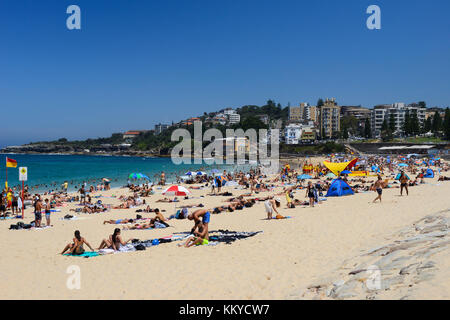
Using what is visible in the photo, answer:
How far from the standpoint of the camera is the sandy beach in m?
5.63

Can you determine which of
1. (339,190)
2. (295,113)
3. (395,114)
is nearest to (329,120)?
(395,114)

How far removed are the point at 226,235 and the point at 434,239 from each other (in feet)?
16.0

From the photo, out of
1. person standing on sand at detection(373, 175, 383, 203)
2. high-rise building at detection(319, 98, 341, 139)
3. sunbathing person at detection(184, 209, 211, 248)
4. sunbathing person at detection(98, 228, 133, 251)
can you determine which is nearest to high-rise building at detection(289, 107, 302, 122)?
high-rise building at detection(319, 98, 341, 139)

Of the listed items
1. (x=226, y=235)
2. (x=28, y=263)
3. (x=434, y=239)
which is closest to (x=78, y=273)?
(x=28, y=263)

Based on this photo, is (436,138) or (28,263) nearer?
(28,263)

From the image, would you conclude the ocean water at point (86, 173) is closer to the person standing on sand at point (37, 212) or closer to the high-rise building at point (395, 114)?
the person standing on sand at point (37, 212)

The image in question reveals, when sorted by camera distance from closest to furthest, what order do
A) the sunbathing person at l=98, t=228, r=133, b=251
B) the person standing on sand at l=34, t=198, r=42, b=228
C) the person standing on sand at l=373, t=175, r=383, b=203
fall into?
the sunbathing person at l=98, t=228, r=133, b=251 < the person standing on sand at l=34, t=198, r=42, b=228 < the person standing on sand at l=373, t=175, r=383, b=203

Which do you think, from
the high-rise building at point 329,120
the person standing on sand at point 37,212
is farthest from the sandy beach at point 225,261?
the high-rise building at point 329,120

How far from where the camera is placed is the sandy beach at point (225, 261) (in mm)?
5633

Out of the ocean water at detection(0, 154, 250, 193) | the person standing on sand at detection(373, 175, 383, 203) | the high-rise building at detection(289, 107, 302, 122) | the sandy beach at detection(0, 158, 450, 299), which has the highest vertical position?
the high-rise building at detection(289, 107, 302, 122)

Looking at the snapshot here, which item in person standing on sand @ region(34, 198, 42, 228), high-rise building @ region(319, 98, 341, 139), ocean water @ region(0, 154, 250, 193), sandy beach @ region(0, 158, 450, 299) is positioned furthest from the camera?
high-rise building @ region(319, 98, 341, 139)

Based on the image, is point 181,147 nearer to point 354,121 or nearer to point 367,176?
point 354,121

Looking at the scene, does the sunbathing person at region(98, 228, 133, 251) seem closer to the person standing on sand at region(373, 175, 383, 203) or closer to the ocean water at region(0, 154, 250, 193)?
the person standing on sand at region(373, 175, 383, 203)

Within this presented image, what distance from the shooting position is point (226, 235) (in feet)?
31.6
